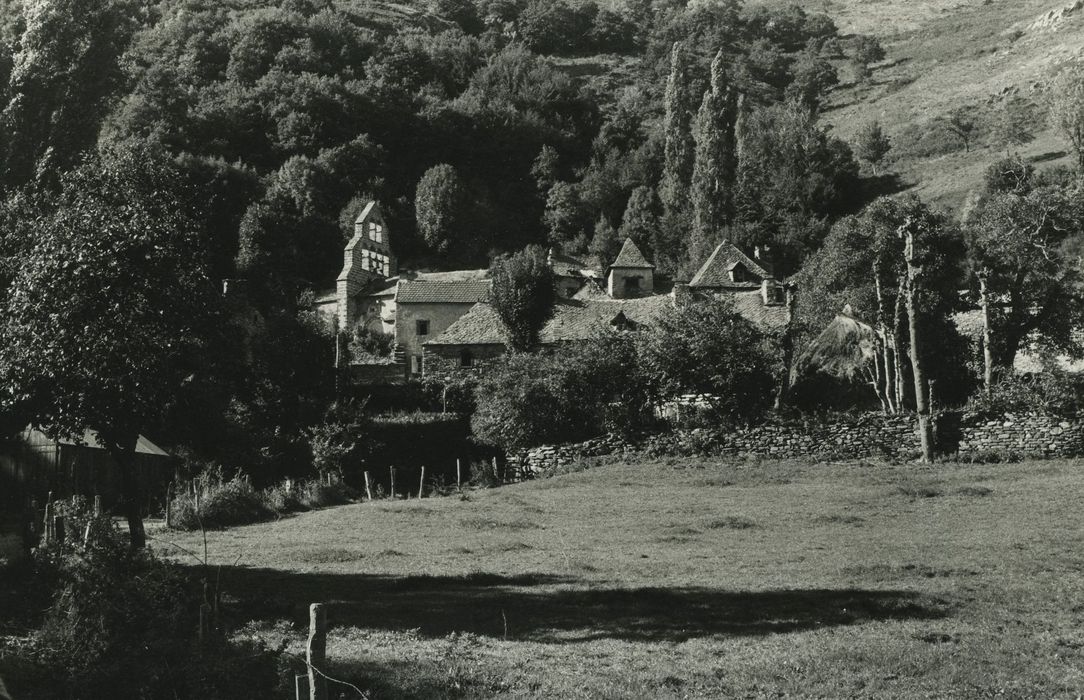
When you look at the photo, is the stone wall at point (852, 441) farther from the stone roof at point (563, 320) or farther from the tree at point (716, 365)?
the stone roof at point (563, 320)

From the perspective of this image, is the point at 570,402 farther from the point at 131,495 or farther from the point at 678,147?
the point at 678,147

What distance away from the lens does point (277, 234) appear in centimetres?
10294

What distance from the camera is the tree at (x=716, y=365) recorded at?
39.8m

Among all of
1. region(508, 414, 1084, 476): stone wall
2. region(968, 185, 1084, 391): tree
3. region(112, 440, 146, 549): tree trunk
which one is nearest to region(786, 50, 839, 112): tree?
region(968, 185, 1084, 391): tree

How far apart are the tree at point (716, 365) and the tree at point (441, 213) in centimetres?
7363

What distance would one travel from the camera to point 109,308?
18984mm

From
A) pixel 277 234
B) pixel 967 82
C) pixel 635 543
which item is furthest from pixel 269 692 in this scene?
pixel 967 82

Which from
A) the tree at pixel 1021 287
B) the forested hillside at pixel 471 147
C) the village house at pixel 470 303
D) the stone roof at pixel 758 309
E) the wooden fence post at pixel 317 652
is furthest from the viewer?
the forested hillside at pixel 471 147

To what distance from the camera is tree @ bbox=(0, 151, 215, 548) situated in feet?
60.8

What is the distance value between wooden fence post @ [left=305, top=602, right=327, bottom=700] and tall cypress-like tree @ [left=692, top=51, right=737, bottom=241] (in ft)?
294

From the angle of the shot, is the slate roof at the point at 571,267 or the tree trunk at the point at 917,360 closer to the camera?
the tree trunk at the point at 917,360

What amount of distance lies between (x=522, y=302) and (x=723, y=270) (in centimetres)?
2291

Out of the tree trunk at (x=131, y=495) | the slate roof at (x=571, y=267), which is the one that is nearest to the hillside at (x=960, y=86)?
the slate roof at (x=571, y=267)

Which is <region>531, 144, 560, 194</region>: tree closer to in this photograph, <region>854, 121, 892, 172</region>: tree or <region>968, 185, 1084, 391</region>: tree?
<region>854, 121, 892, 172</region>: tree
